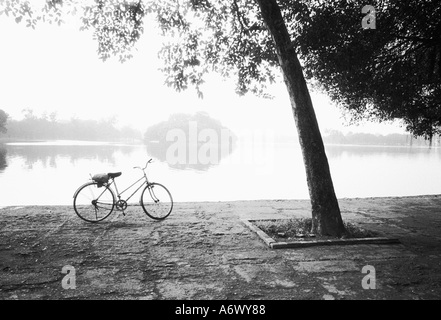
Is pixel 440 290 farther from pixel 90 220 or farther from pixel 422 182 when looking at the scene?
pixel 422 182

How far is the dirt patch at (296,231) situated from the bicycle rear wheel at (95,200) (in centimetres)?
362

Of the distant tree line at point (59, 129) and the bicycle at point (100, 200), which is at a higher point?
the distant tree line at point (59, 129)

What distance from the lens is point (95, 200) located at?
22.6 feet

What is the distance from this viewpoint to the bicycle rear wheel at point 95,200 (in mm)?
6957

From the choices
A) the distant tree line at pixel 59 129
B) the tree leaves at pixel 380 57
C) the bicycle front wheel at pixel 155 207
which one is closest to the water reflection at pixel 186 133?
the distant tree line at pixel 59 129

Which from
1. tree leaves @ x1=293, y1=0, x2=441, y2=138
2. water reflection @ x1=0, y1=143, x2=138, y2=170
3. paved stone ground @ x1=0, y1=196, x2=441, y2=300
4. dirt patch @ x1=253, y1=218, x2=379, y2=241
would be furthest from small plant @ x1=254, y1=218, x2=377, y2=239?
water reflection @ x1=0, y1=143, x2=138, y2=170

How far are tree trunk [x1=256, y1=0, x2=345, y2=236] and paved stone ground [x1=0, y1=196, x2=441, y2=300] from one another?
0.74 m

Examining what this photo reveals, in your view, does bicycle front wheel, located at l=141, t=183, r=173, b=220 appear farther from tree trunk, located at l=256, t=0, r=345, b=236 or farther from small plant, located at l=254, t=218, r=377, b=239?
tree trunk, located at l=256, t=0, r=345, b=236

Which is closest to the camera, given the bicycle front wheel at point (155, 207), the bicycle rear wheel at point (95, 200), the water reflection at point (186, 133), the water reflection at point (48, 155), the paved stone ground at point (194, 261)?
the paved stone ground at point (194, 261)

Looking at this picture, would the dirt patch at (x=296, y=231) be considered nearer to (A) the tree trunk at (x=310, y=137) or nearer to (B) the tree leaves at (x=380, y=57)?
(A) the tree trunk at (x=310, y=137)

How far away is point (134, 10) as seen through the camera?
9.04m

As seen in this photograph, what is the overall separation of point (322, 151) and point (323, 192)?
2.70 ft

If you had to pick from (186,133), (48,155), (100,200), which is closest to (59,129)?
(186,133)
